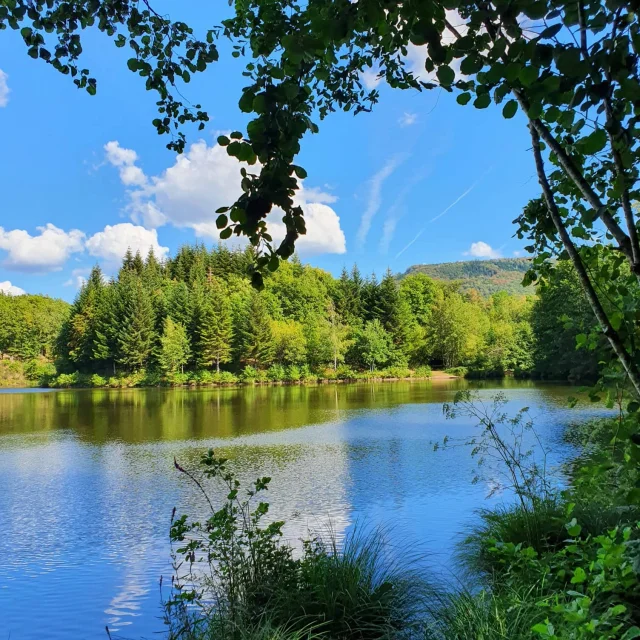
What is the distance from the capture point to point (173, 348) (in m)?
43.8

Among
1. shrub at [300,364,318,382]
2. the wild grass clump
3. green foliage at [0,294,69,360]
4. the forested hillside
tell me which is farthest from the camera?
green foliage at [0,294,69,360]

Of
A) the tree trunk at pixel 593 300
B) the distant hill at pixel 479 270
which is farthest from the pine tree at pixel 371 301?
the distant hill at pixel 479 270

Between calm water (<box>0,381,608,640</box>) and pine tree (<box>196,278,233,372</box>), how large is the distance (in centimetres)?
2607

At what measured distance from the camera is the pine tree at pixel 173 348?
4362 centimetres

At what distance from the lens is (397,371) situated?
148 feet

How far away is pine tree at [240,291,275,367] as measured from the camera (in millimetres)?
45188

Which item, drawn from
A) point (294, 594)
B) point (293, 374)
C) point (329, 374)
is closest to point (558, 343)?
point (329, 374)

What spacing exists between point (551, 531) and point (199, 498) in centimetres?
541

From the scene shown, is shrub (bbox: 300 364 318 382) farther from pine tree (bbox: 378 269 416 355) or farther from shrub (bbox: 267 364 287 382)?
pine tree (bbox: 378 269 416 355)

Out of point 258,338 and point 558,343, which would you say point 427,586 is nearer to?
point 558,343

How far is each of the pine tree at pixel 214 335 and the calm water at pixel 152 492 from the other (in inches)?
1026

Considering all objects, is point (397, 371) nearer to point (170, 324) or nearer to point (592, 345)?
point (170, 324)

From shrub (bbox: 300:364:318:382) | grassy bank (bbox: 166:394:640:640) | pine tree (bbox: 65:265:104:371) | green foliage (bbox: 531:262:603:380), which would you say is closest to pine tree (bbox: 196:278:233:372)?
shrub (bbox: 300:364:318:382)

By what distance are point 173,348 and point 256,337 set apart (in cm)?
A: 680
